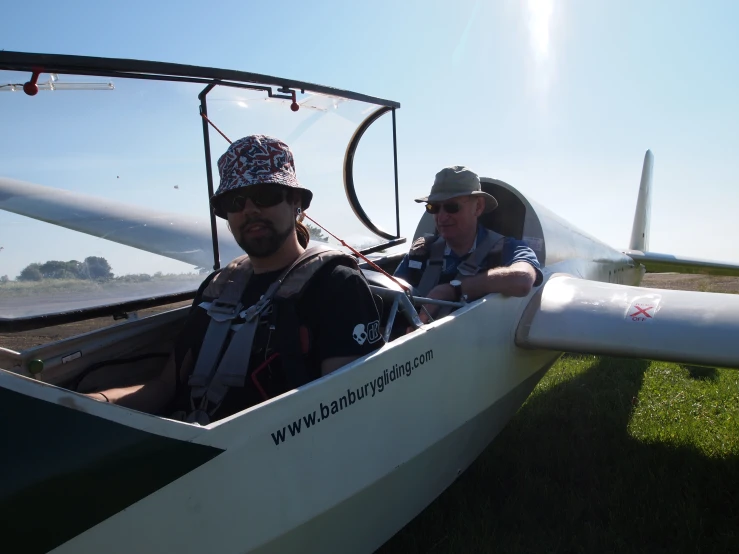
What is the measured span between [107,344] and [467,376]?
1704mm

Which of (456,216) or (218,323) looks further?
(456,216)

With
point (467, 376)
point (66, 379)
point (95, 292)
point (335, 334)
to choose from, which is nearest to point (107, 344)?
point (66, 379)

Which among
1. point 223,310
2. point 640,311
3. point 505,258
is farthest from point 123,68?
point 640,311

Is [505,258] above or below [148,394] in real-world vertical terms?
above

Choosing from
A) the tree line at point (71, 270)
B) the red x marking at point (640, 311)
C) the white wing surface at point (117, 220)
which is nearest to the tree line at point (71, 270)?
the tree line at point (71, 270)

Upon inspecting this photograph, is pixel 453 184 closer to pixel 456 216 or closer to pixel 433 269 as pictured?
pixel 456 216

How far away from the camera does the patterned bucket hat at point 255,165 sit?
6.68 ft

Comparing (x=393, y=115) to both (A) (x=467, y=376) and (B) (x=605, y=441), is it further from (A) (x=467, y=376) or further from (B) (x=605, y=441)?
(B) (x=605, y=441)

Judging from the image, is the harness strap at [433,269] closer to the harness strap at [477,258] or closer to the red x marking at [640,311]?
the harness strap at [477,258]

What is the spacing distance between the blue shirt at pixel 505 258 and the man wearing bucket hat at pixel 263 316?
1.53 m

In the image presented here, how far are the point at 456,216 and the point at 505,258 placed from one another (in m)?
0.43

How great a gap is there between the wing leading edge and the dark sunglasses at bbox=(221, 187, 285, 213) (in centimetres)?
190

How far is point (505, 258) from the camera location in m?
3.40

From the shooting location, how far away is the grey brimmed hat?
3.45 metres
